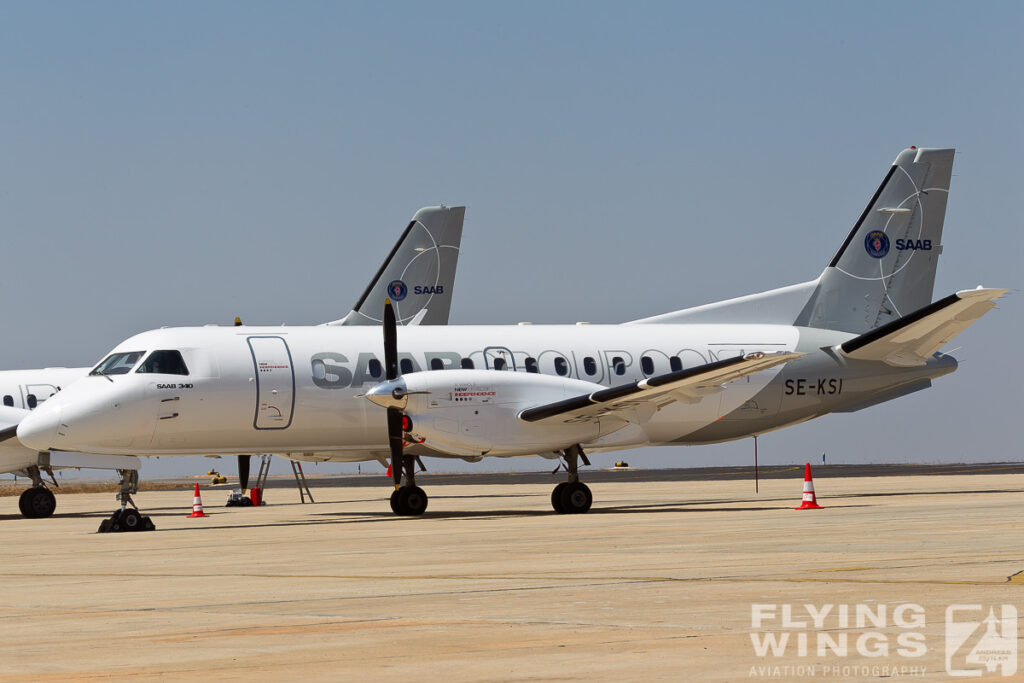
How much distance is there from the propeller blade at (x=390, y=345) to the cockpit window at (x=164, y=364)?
3481 mm

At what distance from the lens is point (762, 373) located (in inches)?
1107

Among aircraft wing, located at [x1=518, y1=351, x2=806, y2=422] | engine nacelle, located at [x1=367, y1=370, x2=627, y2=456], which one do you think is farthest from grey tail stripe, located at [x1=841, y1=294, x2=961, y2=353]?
engine nacelle, located at [x1=367, y1=370, x2=627, y2=456]

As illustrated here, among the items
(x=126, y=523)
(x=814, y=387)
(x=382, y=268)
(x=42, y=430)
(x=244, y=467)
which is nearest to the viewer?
(x=126, y=523)

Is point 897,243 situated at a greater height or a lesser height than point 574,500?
greater

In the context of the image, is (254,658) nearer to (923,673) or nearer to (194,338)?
(923,673)

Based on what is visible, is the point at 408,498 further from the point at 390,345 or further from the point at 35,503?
the point at 35,503

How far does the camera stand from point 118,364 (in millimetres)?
24625

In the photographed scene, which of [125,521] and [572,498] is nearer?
[125,521]

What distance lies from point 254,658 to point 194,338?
17.2 m

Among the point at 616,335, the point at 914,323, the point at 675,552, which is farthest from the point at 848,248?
the point at 675,552

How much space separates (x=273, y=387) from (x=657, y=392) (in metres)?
6.73

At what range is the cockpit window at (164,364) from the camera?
24375 mm

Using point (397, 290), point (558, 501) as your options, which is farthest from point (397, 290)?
point (558, 501)

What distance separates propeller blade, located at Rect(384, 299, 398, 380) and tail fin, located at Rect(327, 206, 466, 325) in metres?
15.4
